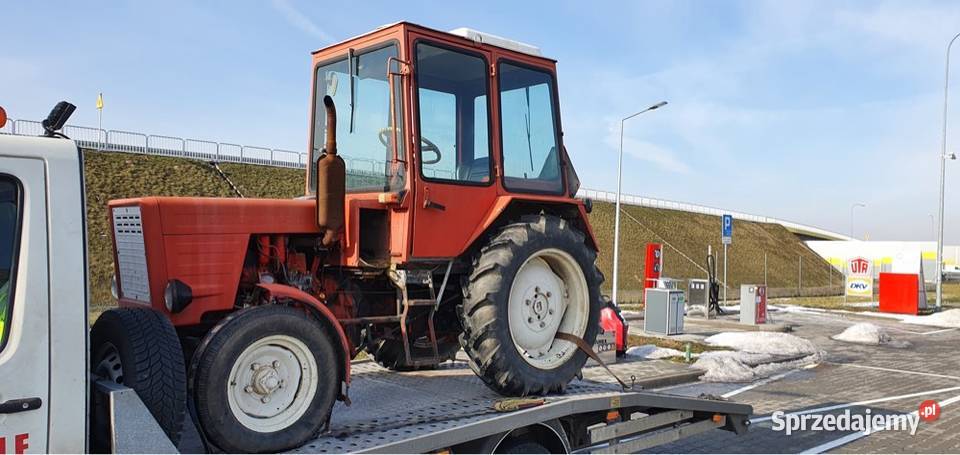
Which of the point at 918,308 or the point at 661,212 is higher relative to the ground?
the point at 661,212

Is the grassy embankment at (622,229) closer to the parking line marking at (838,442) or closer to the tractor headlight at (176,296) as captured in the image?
the tractor headlight at (176,296)

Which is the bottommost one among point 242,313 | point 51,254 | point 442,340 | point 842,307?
point 842,307

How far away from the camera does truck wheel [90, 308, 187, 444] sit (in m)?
2.96

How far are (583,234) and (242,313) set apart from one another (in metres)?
2.71

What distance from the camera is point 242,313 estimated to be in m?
3.40

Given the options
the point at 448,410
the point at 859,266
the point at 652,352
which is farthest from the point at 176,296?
the point at 859,266

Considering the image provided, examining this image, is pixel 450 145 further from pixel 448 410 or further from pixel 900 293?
pixel 900 293

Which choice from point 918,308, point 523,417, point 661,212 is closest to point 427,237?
point 523,417

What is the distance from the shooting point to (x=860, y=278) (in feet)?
89.8

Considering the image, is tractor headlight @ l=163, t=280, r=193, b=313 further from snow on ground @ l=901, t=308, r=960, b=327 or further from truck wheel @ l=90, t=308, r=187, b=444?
snow on ground @ l=901, t=308, r=960, b=327

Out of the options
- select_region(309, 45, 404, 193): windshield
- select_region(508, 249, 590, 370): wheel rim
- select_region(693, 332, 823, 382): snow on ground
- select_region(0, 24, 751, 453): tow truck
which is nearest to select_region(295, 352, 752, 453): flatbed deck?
select_region(0, 24, 751, 453): tow truck

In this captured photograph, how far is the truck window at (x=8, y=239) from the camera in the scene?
258cm

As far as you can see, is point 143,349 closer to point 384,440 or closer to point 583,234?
point 384,440

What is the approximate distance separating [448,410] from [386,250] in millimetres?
1018
